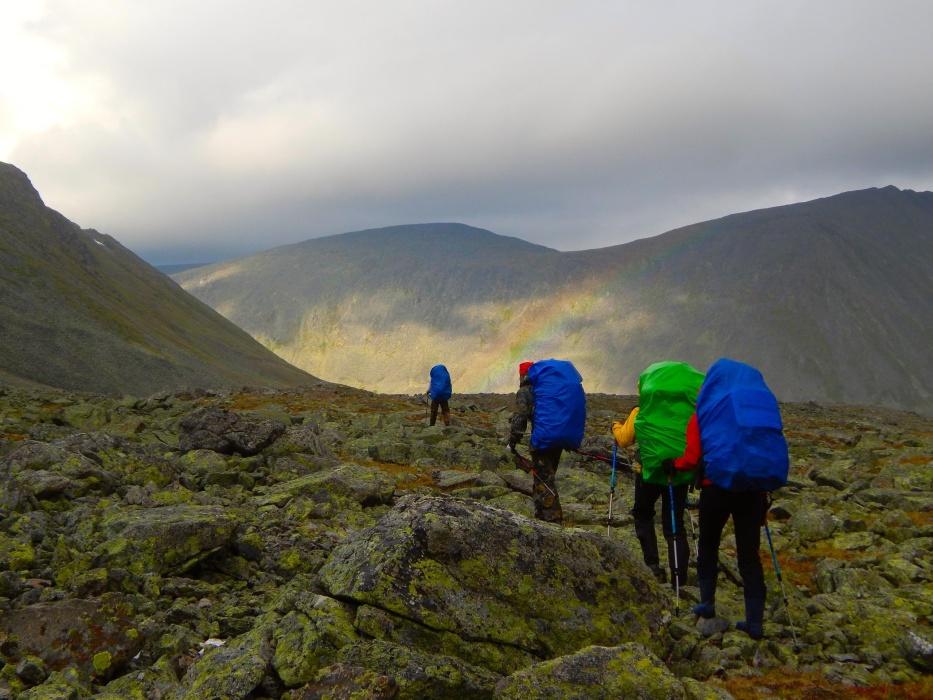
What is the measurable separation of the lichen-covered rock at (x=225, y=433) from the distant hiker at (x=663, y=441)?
10.2m

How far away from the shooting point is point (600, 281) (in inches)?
7648

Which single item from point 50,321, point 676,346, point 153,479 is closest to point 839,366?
point 676,346

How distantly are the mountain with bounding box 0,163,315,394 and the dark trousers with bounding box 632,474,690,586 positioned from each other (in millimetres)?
67146

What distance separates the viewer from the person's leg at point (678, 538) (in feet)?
31.4

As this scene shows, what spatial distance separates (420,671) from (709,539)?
509cm

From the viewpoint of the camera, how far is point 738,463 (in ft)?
24.9

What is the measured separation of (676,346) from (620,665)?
161665mm

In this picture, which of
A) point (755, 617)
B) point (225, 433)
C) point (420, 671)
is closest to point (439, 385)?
point (225, 433)

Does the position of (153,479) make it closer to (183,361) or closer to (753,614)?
(753,614)

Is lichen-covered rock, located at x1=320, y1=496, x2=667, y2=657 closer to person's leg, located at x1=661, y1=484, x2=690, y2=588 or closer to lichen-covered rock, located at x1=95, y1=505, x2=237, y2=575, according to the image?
person's leg, located at x1=661, y1=484, x2=690, y2=588

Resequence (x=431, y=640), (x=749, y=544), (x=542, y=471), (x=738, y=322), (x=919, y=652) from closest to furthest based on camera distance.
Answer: (x=431, y=640)
(x=919, y=652)
(x=749, y=544)
(x=542, y=471)
(x=738, y=322)

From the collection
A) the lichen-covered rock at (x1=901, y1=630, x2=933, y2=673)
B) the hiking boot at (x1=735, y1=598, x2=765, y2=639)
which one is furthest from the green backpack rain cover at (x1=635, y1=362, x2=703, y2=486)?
the lichen-covered rock at (x1=901, y1=630, x2=933, y2=673)

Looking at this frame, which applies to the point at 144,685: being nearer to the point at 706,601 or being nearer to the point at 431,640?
the point at 431,640

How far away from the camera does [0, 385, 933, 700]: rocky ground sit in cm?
534
